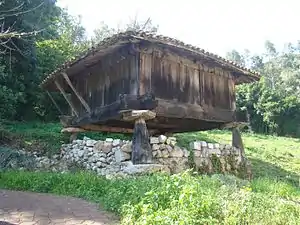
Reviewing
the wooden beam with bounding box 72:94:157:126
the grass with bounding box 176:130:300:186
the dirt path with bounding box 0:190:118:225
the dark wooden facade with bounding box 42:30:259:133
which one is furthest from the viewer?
the grass with bounding box 176:130:300:186

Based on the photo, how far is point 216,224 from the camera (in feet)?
12.0

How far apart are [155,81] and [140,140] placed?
5.07 feet

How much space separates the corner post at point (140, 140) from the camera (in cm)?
774

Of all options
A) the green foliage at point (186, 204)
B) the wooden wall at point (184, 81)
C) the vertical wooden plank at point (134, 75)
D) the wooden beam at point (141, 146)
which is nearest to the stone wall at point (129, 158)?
the wooden beam at point (141, 146)

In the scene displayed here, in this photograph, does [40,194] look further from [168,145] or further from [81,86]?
[81,86]

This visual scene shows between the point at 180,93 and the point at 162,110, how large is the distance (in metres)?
0.86

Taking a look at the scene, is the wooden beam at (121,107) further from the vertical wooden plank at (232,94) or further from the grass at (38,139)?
the vertical wooden plank at (232,94)

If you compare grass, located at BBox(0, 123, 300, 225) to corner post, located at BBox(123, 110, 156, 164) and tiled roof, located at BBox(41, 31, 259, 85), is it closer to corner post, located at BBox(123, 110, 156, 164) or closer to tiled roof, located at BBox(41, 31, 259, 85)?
corner post, located at BBox(123, 110, 156, 164)

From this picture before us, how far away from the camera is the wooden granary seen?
8086 mm

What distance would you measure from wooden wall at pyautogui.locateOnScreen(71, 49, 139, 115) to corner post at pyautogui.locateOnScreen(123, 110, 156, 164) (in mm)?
580

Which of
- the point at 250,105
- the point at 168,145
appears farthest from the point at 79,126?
the point at 250,105

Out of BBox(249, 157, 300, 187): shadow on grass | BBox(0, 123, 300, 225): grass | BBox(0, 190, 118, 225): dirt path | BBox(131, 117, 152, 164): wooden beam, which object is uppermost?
BBox(131, 117, 152, 164): wooden beam

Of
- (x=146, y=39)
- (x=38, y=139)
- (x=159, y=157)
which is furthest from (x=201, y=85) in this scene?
(x=38, y=139)

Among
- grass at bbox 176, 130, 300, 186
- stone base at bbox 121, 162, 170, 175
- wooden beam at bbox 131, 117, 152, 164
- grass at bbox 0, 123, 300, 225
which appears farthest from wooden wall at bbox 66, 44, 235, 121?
grass at bbox 176, 130, 300, 186
